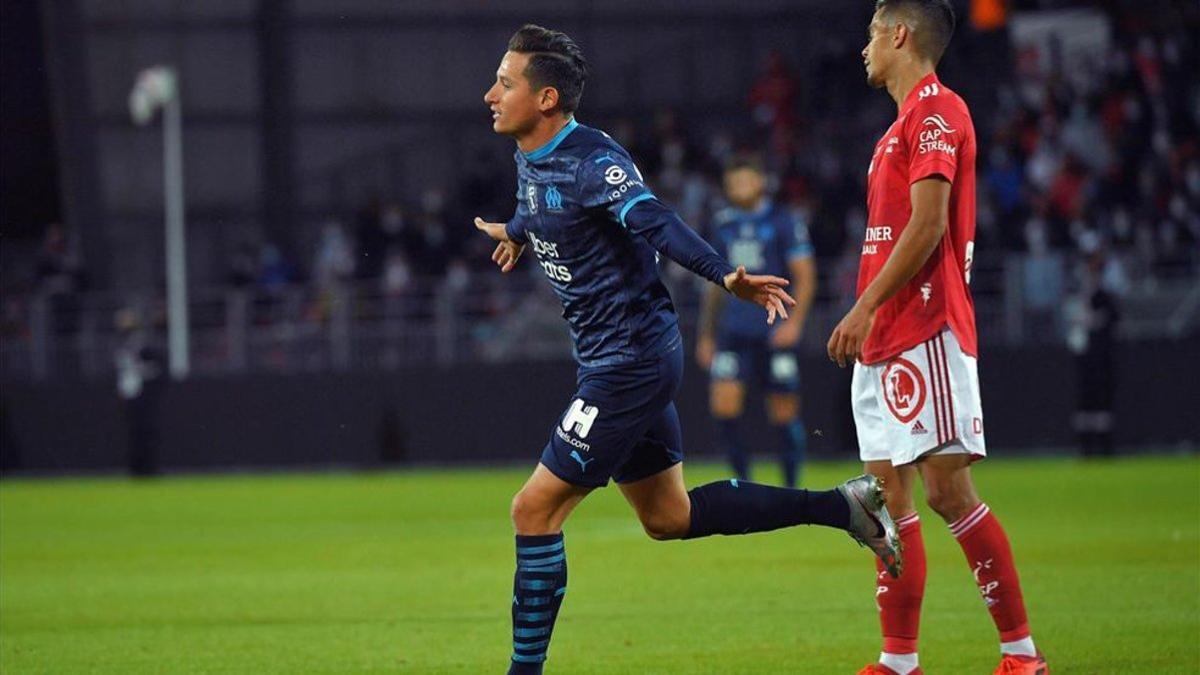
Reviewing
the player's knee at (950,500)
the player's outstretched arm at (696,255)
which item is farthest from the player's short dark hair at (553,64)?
the player's knee at (950,500)

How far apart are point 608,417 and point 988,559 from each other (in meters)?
1.42

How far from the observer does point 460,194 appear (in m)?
35.4

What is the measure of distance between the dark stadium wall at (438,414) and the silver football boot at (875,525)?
55.8ft

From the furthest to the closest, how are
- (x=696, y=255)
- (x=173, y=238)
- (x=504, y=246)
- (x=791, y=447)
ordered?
(x=173, y=238)
(x=791, y=447)
(x=504, y=246)
(x=696, y=255)

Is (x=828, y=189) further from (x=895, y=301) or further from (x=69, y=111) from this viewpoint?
(x=895, y=301)

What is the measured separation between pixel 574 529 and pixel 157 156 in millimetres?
24511

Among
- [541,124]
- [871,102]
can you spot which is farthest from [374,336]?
[541,124]

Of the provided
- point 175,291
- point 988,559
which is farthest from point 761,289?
point 175,291

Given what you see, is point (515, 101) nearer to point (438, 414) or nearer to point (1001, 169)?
point (438, 414)

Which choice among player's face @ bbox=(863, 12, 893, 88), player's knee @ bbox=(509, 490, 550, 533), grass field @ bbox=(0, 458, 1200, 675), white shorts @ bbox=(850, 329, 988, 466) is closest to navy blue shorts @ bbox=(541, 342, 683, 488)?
player's knee @ bbox=(509, 490, 550, 533)

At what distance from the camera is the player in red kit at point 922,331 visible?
682 centimetres

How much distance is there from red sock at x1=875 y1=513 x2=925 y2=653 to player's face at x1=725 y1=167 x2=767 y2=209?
8.85m

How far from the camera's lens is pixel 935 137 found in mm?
6840

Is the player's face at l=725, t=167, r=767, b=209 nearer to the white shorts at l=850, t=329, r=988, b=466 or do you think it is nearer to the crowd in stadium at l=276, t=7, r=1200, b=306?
the white shorts at l=850, t=329, r=988, b=466
